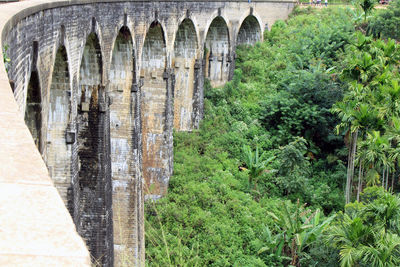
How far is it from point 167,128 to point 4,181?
778 inches

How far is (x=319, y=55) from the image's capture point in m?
32.2

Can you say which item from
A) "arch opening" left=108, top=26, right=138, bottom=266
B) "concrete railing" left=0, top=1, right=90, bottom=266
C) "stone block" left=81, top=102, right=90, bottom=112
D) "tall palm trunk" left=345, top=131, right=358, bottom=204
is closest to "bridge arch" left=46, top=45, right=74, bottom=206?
"stone block" left=81, top=102, right=90, bottom=112

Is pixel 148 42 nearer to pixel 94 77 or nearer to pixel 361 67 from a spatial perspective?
pixel 94 77

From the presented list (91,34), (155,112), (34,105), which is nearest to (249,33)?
(155,112)

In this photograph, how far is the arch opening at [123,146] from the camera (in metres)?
17.7

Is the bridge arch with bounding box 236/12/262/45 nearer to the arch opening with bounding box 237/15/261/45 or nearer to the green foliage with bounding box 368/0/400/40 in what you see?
the arch opening with bounding box 237/15/261/45

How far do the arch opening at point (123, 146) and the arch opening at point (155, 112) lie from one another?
2519 millimetres

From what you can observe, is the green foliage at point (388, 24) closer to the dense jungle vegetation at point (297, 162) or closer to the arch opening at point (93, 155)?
the dense jungle vegetation at point (297, 162)

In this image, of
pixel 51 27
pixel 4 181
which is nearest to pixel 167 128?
pixel 51 27

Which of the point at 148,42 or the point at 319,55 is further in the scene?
the point at 319,55

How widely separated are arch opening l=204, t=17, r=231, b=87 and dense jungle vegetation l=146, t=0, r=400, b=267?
88 centimetres

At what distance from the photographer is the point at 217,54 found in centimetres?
3089

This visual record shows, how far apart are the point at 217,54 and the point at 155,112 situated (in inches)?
395

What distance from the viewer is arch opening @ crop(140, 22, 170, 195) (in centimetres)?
2081
